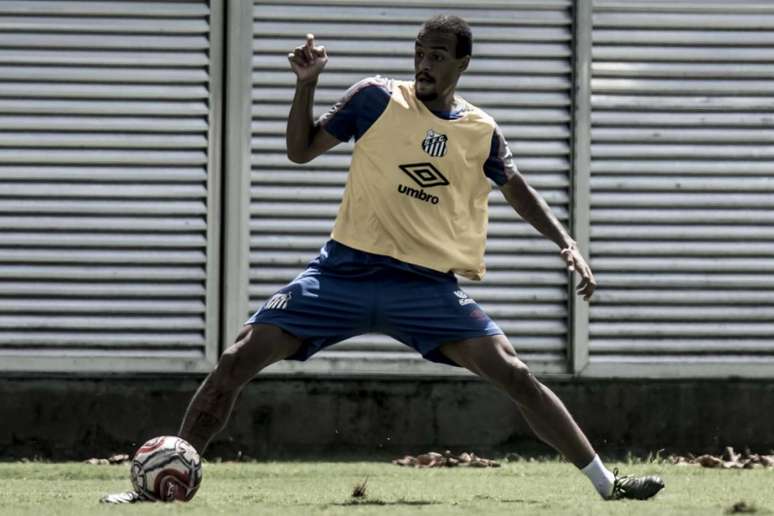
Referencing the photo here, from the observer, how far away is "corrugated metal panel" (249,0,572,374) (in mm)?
12094

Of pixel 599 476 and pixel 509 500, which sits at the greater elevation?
pixel 599 476

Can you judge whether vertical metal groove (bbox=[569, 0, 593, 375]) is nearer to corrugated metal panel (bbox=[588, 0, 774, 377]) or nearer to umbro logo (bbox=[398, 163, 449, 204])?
corrugated metal panel (bbox=[588, 0, 774, 377])

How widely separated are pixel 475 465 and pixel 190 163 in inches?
101

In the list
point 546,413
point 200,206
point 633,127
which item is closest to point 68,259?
point 200,206

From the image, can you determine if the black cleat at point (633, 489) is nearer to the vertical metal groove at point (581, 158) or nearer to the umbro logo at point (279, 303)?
the umbro logo at point (279, 303)

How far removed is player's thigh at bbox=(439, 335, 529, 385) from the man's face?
3.65 feet

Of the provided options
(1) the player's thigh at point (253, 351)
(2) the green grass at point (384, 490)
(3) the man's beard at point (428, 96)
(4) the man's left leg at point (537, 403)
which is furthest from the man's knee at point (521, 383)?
(3) the man's beard at point (428, 96)

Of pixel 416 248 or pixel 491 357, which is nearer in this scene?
pixel 491 357

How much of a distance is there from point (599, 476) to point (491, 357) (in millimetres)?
722

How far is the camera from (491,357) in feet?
27.4

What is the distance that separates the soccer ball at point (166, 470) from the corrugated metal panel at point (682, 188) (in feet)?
15.9

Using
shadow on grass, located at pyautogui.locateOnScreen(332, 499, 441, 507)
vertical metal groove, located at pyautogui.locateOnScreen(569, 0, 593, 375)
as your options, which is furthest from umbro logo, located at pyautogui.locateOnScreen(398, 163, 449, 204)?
vertical metal groove, located at pyautogui.locateOnScreen(569, 0, 593, 375)

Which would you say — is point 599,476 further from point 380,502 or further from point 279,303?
point 279,303

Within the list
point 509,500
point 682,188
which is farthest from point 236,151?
point 509,500
